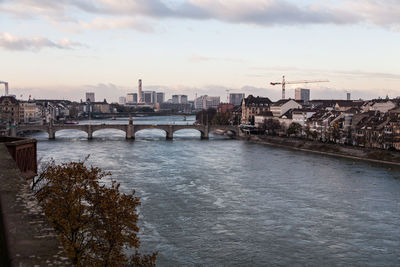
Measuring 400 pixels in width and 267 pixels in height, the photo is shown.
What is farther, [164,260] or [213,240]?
[213,240]

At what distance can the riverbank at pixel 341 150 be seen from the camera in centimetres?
4756

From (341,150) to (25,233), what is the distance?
168 feet

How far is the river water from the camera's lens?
18875 mm

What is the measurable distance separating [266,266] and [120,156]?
35.5 m

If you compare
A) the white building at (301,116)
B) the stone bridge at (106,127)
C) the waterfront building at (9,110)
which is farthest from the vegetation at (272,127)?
the waterfront building at (9,110)

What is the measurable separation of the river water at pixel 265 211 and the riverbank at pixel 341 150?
2628 millimetres

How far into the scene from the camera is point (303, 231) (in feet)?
71.7

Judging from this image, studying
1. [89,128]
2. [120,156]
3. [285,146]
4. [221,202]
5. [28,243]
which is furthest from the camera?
[89,128]

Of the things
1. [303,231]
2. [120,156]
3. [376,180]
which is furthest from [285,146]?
[303,231]

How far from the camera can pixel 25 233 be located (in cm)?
716

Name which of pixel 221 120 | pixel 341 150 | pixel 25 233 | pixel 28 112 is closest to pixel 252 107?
pixel 221 120

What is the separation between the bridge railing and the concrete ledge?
273 inches

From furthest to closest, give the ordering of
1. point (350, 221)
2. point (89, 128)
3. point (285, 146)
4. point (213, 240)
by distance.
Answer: point (89, 128), point (285, 146), point (350, 221), point (213, 240)

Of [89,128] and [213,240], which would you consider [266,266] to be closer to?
[213,240]
